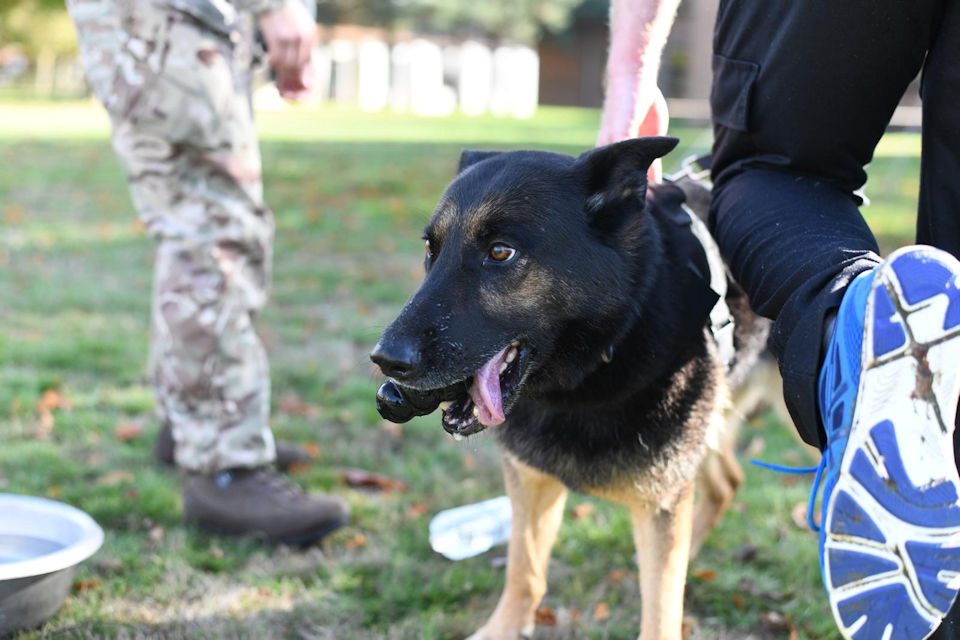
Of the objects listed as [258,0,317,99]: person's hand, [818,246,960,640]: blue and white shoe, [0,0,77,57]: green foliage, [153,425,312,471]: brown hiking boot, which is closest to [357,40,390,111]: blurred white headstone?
[0,0,77,57]: green foliage

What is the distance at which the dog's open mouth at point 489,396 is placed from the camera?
2.11 metres

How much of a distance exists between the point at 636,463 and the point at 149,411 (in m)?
2.89

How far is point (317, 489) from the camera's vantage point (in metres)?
3.79

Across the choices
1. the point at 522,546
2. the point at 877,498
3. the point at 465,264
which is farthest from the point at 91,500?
the point at 877,498

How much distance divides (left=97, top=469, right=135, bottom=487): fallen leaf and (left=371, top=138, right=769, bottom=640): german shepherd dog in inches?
66.0

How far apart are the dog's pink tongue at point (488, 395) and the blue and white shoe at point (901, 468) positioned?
75 cm

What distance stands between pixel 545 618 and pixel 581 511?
0.81 metres

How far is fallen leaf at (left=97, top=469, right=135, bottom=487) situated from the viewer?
3.62 metres

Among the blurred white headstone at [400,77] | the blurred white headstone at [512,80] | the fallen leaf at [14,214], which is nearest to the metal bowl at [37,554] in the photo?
the fallen leaf at [14,214]

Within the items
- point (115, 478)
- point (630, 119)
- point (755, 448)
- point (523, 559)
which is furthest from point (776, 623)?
point (115, 478)

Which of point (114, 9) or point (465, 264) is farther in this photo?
point (114, 9)

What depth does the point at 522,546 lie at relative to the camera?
9.13 feet

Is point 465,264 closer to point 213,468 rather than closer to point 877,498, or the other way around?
Answer: point 877,498

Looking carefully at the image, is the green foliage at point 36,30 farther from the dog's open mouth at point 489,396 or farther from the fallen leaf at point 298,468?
the dog's open mouth at point 489,396
